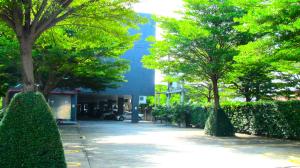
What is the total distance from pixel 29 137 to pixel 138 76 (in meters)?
42.0

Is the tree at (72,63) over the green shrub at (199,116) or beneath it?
over

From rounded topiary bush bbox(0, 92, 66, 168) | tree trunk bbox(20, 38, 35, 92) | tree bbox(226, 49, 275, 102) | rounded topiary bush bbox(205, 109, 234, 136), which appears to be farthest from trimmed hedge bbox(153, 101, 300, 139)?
rounded topiary bush bbox(0, 92, 66, 168)

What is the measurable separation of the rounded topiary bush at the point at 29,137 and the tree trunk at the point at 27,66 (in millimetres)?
754

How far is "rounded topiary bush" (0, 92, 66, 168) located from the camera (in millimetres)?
7160

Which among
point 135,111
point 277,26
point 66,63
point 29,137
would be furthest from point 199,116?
point 29,137

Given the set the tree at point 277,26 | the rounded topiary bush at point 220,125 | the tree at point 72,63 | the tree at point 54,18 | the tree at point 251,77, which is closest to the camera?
the tree at point 54,18

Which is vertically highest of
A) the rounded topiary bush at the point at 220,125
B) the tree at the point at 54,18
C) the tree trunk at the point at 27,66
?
the tree at the point at 54,18

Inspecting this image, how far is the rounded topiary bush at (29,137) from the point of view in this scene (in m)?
7.16

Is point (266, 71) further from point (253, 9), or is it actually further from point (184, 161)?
point (184, 161)

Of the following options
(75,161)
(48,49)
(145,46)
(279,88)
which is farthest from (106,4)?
(145,46)

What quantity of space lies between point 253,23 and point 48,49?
11.7 m

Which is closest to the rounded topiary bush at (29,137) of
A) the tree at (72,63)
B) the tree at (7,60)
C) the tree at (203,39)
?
the tree at (7,60)

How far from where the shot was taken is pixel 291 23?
12852 mm

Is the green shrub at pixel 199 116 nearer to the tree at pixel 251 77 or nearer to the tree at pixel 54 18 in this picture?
the tree at pixel 251 77
